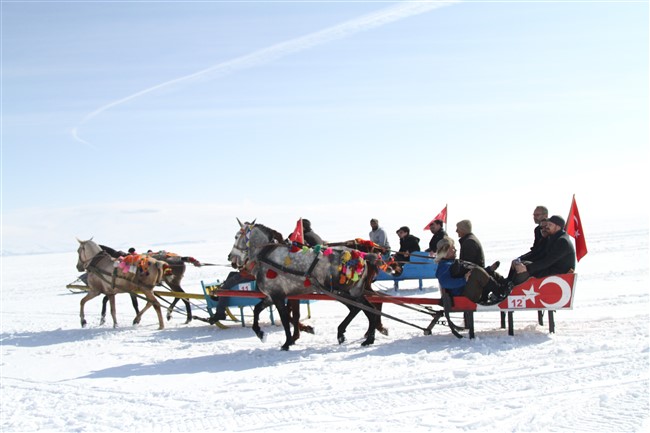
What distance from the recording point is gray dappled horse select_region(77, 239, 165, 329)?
1362cm

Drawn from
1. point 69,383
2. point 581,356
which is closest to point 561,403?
point 581,356

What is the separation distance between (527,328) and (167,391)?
5786 mm

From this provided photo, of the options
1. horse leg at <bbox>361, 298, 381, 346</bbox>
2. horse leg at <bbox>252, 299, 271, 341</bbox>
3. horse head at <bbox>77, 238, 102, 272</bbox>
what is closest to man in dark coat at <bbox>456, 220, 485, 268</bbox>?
horse leg at <bbox>361, 298, 381, 346</bbox>

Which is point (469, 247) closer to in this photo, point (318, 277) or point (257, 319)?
point (318, 277)

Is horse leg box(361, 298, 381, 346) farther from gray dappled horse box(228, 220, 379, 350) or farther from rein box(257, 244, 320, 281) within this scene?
rein box(257, 244, 320, 281)

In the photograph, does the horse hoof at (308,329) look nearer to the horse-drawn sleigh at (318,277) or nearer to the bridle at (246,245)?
the horse-drawn sleigh at (318,277)

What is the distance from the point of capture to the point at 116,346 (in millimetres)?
11695

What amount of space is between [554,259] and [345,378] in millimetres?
3656

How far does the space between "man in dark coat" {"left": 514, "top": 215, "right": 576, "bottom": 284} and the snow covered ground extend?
0.98 m

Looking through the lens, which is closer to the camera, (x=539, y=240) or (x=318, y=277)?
(x=318, y=277)

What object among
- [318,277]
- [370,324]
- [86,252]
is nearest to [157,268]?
[86,252]

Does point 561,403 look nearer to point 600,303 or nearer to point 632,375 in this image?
point 632,375

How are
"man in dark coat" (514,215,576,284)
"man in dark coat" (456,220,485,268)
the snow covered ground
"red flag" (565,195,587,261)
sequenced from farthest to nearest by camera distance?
"red flag" (565,195,587,261), "man in dark coat" (456,220,485,268), "man in dark coat" (514,215,576,284), the snow covered ground

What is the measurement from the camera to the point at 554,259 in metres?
9.29
